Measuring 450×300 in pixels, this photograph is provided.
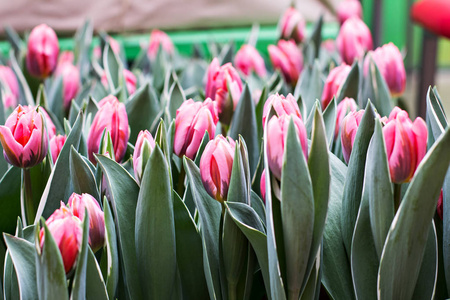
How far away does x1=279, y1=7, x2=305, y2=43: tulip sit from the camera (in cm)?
111

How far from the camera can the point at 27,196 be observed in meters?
0.49

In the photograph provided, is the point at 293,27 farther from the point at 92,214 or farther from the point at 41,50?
the point at 92,214

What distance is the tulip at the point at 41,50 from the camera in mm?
844

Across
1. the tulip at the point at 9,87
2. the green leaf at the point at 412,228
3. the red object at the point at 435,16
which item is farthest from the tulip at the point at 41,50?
the red object at the point at 435,16

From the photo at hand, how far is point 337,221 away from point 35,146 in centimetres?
25

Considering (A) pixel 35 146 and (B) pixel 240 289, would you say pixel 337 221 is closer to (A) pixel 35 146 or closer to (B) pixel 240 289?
(B) pixel 240 289

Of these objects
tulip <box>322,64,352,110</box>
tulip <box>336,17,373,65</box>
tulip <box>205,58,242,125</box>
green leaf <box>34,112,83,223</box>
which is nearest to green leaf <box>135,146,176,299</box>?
green leaf <box>34,112,83,223</box>

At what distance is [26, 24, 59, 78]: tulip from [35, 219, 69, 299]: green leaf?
548 mm

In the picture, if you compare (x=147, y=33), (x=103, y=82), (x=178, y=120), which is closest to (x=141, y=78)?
(x=103, y=82)

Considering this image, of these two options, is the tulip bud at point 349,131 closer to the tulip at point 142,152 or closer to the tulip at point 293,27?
the tulip at point 142,152

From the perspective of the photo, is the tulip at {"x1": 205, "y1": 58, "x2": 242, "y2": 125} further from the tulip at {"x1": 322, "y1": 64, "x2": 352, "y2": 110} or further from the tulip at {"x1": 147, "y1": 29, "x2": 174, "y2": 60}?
the tulip at {"x1": 147, "y1": 29, "x2": 174, "y2": 60}

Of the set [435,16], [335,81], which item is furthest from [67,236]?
[435,16]

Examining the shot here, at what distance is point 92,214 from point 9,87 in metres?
0.48

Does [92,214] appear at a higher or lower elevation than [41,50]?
lower
